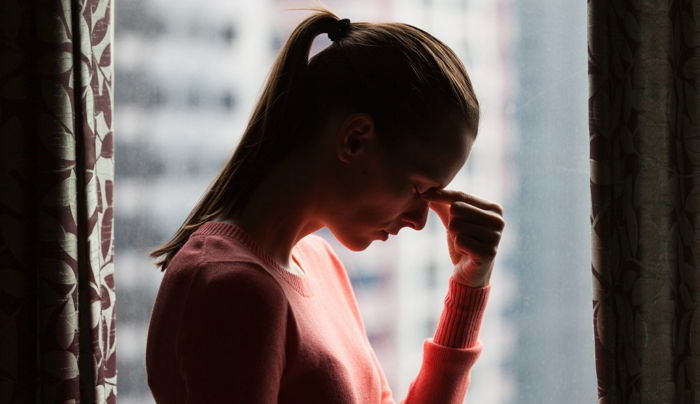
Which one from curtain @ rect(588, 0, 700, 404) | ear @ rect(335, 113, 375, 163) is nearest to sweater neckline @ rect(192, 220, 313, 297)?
ear @ rect(335, 113, 375, 163)

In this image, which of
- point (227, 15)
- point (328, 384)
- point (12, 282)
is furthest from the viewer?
point (227, 15)

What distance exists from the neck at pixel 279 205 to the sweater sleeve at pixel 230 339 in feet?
0.35

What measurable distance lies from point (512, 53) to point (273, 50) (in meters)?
0.50

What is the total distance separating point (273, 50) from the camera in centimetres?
145

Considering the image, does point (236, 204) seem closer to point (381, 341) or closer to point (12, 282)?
point (12, 282)

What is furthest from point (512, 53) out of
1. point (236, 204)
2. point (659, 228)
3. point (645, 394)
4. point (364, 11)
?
point (236, 204)

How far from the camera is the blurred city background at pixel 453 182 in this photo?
141 cm

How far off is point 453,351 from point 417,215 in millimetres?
222

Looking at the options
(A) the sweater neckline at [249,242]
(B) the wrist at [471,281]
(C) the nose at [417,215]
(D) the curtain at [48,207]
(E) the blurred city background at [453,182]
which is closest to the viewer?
(A) the sweater neckline at [249,242]

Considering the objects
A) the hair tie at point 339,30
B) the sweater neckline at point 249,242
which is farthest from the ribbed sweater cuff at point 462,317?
the hair tie at point 339,30

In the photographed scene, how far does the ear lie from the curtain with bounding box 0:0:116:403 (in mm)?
549

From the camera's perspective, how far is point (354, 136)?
0.84 meters

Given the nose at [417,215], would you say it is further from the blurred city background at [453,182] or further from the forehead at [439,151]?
the blurred city background at [453,182]

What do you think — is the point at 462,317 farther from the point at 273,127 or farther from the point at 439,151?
the point at 273,127
